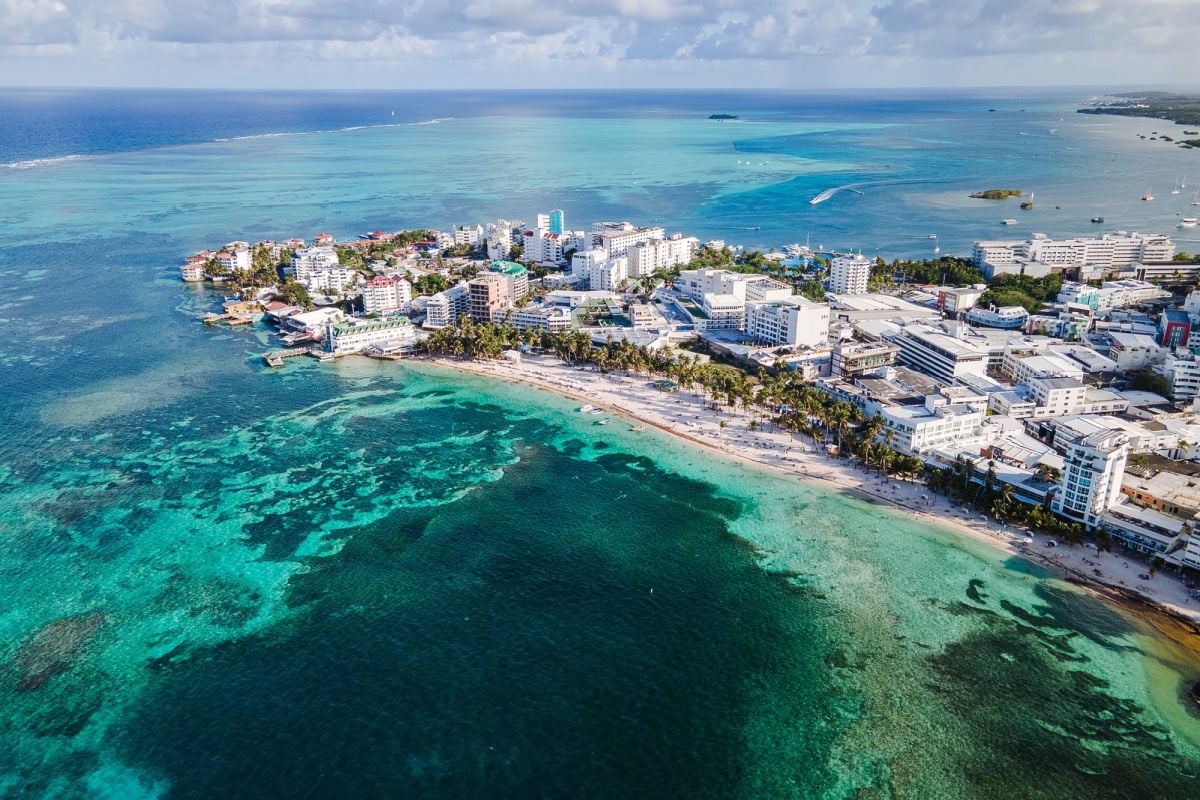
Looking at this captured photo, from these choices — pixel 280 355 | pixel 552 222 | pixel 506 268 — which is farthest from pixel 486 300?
pixel 552 222

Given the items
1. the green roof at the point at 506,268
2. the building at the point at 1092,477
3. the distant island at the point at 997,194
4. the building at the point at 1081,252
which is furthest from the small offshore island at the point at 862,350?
the distant island at the point at 997,194

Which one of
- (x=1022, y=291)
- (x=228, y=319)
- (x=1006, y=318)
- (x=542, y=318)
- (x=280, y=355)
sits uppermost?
(x=1022, y=291)

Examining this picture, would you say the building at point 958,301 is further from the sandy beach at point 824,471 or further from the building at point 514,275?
the building at point 514,275

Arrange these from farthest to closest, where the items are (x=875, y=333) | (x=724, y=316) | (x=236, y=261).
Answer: (x=236, y=261)
(x=724, y=316)
(x=875, y=333)

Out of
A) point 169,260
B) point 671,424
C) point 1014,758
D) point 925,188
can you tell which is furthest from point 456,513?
point 925,188

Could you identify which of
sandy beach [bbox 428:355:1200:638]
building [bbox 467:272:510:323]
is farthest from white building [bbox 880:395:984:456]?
building [bbox 467:272:510:323]

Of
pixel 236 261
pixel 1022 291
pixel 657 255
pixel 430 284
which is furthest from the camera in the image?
pixel 236 261

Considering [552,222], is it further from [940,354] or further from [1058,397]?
[1058,397]
